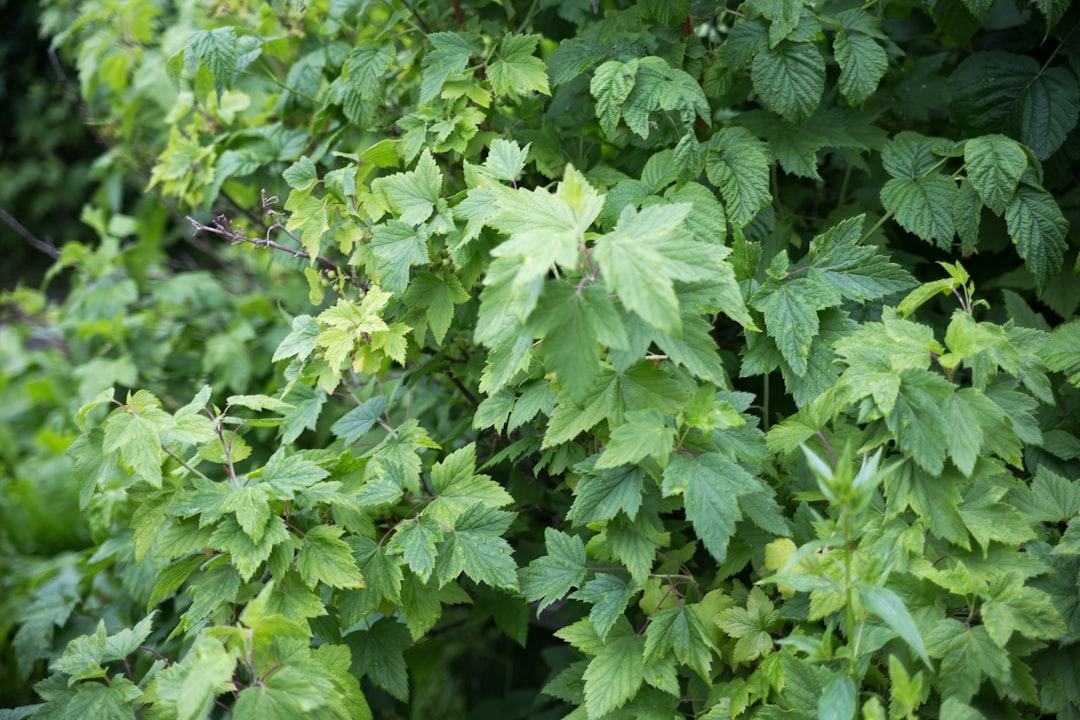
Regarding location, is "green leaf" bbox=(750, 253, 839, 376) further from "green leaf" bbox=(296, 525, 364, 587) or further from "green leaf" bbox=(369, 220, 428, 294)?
"green leaf" bbox=(296, 525, 364, 587)

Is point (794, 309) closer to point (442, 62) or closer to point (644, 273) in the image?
point (644, 273)

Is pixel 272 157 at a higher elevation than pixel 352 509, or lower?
higher

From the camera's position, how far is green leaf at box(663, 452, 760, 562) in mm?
1239

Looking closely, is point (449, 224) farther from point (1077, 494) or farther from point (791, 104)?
point (1077, 494)

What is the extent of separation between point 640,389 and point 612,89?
2.07 ft

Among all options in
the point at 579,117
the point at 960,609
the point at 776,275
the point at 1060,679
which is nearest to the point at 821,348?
the point at 776,275

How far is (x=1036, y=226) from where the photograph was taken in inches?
65.4

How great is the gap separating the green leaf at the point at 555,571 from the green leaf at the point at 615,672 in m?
0.12

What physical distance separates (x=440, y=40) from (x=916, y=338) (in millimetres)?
1160

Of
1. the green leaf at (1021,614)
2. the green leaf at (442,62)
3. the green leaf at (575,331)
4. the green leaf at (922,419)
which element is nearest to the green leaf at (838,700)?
the green leaf at (1021,614)

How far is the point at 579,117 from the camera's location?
1988 millimetres

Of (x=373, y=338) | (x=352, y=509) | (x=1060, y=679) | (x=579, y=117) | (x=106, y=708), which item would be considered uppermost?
(x=579, y=117)

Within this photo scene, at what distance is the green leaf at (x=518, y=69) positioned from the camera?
1.71 meters

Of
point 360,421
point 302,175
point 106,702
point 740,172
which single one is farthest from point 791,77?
point 106,702
